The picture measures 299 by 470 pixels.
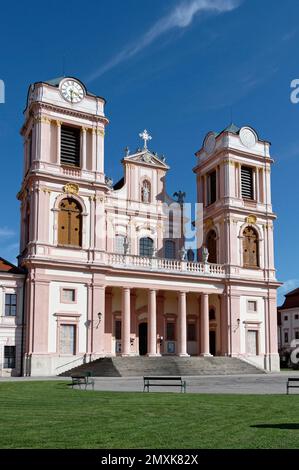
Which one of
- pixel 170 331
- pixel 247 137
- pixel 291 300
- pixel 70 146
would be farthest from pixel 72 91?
pixel 291 300

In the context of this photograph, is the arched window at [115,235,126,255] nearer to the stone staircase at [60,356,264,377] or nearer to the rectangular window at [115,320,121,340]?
the rectangular window at [115,320,121,340]

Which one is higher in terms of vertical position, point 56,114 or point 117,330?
point 56,114

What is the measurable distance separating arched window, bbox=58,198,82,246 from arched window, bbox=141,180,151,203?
7.64 m

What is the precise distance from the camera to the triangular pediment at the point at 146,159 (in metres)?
48.4

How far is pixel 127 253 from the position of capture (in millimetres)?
44719

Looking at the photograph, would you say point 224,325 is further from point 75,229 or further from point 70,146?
point 70,146

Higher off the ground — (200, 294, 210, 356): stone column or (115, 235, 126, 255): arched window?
(115, 235, 126, 255): arched window

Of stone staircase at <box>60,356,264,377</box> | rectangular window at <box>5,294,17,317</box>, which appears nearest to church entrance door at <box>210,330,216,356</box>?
stone staircase at <box>60,356,264,377</box>

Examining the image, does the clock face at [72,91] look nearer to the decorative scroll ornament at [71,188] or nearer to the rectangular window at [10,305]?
the decorative scroll ornament at [71,188]

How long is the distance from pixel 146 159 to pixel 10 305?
17105mm

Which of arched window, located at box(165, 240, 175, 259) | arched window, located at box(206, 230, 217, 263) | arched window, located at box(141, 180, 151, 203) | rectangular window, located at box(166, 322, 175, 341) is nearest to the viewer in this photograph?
rectangular window, located at box(166, 322, 175, 341)

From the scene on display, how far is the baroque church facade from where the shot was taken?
40.1m

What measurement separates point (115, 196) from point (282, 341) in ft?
156

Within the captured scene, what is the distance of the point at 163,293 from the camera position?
156 ft
